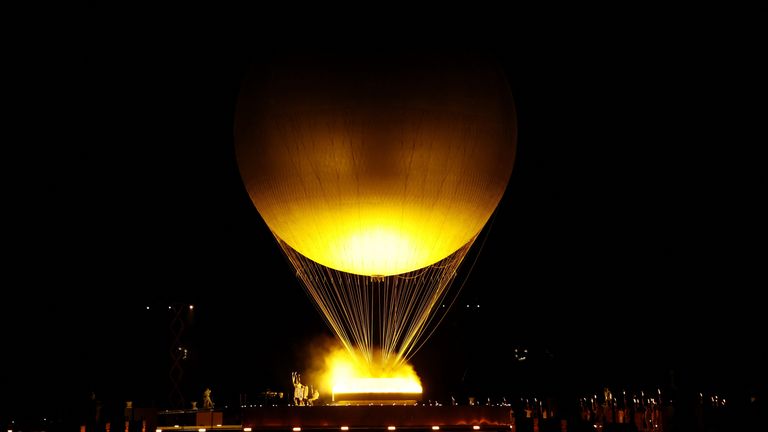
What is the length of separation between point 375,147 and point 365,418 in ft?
17.1

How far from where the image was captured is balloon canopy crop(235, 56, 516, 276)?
1850 cm

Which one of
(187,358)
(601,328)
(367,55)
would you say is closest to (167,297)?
(187,358)

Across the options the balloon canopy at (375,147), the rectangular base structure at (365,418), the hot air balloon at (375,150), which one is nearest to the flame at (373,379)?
the hot air balloon at (375,150)

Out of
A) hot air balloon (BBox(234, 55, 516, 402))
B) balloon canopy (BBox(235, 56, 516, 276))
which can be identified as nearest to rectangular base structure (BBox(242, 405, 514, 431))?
hot air balloon (BBox(234, 55, 516, 402))

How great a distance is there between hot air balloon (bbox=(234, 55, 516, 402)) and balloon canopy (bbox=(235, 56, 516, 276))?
0.02 metres

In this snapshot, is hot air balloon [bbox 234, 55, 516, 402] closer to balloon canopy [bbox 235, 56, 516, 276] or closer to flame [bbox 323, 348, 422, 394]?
balloon canopy [bbox 235, 56, 516, 276]

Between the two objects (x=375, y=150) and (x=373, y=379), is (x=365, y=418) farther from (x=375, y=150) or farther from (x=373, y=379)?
(x=375, y=150)

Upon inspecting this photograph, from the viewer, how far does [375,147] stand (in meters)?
18.6

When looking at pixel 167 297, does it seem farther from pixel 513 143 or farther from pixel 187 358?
pixel 513 143

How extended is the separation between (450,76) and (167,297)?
25.6 metres

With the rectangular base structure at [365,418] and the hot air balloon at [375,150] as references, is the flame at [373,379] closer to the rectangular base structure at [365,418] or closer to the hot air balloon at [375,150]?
the hot air balloon at [375,150]

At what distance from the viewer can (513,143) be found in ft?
67.8

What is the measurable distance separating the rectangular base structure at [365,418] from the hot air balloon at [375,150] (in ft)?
12.7

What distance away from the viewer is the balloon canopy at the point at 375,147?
728 inches
